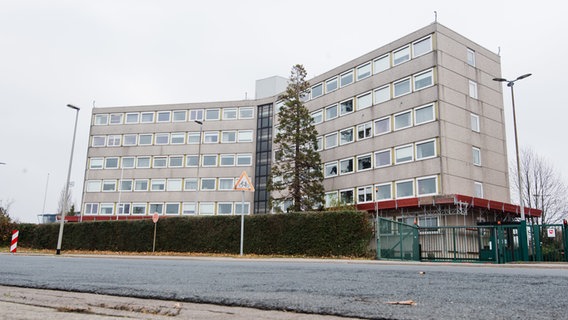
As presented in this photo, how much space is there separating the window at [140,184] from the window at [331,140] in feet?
83.2

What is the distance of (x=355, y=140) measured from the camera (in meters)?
45.9

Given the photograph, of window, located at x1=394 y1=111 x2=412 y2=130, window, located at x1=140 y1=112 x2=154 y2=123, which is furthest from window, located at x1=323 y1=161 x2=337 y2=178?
window, located at x1=140 y1=112 x2=154 y2=123

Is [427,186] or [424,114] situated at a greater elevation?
[424,114]

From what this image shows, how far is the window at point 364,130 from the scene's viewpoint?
44531 millimetres

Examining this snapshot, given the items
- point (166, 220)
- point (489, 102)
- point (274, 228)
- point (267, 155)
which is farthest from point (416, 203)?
point (267, 155)

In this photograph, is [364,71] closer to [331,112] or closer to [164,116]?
[331,112]

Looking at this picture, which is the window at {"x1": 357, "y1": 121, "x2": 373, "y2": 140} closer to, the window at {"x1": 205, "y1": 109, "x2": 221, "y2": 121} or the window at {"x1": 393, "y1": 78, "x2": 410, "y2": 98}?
the window at {"x1": 393, "y1": 78, "x2": 410, "y2": 98}

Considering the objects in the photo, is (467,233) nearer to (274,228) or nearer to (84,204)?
(274,228)

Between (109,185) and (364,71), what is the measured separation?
36.4m

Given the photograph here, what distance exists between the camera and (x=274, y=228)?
26.1 metres

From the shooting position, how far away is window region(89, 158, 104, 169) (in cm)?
6431

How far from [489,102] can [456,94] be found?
4.51 m

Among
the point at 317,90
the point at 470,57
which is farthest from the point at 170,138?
the point at 470,57

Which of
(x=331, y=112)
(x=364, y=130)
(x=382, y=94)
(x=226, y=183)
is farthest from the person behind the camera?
(x=226, y=183)
